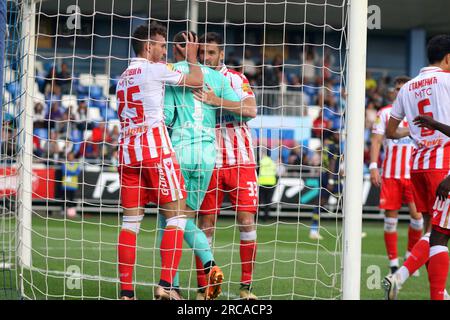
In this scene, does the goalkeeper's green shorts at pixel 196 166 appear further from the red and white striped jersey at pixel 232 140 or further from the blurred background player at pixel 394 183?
the blurred background player at pixel 394 183

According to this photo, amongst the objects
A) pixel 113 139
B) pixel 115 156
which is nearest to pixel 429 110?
pixel 115 156

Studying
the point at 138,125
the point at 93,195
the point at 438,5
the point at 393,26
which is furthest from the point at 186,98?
the point at 393,26

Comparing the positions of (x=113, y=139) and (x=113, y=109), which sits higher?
(x=113, y=109)

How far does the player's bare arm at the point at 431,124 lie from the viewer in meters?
6.30

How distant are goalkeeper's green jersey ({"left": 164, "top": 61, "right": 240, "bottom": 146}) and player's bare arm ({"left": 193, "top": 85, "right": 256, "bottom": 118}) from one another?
0.06m

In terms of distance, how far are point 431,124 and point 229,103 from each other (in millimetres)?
1653

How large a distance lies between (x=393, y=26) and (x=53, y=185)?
1449 centimetres

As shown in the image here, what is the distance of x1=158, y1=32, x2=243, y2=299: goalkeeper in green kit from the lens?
269 inches

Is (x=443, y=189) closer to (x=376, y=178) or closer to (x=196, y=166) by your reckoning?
(x=196, y=166)

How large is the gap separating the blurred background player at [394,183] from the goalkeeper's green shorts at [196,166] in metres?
2.88

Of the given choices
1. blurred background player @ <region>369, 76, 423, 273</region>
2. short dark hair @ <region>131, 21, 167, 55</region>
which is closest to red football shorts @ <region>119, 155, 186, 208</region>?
short dark hair @ <region>131, 21, 167, 55</region>

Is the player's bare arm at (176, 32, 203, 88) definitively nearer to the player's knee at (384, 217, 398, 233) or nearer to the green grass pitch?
the green grass pitch

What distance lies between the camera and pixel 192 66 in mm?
6508
